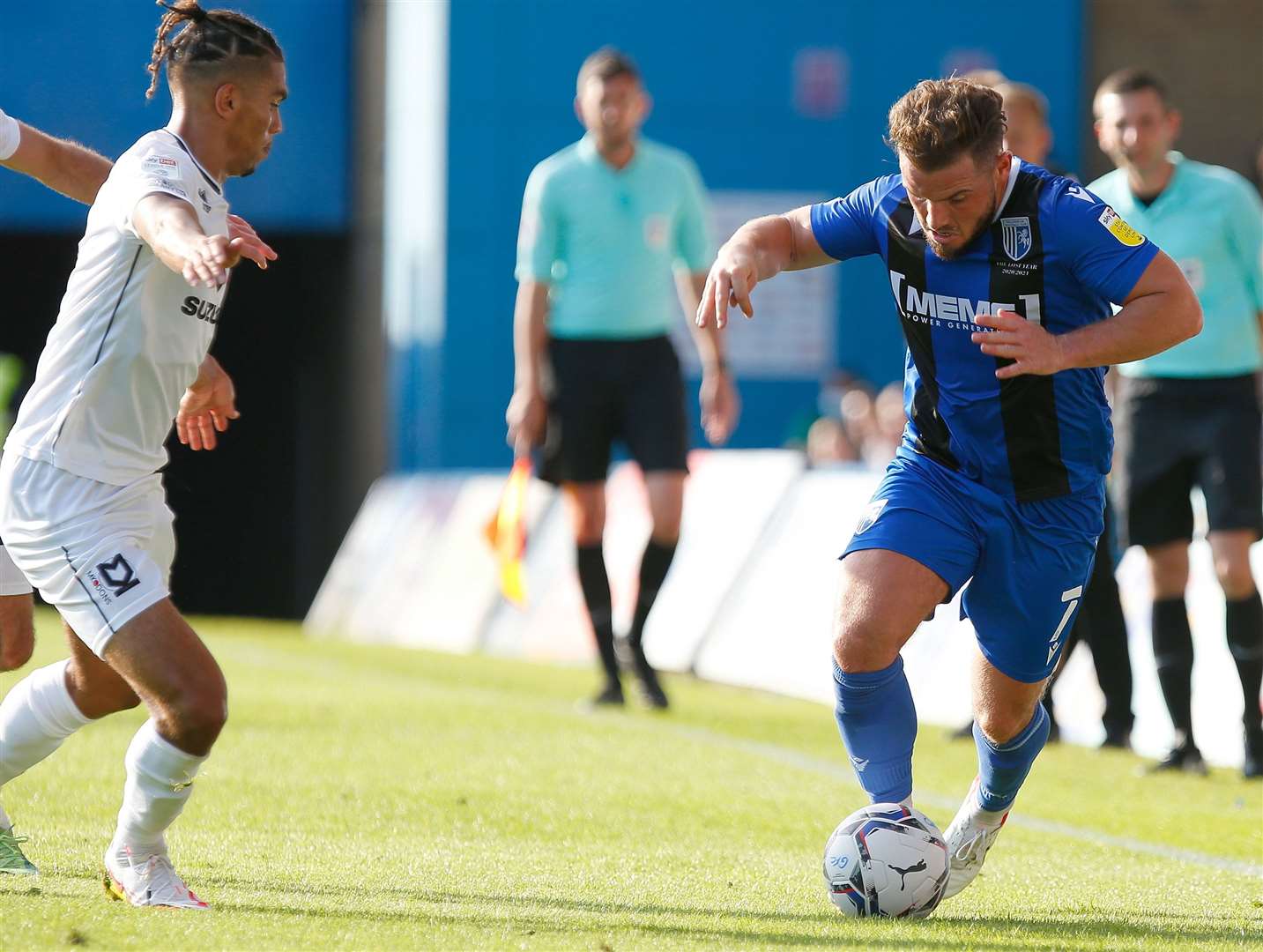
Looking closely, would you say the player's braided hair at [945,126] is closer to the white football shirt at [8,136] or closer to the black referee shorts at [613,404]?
the white football shirt at [8,136]

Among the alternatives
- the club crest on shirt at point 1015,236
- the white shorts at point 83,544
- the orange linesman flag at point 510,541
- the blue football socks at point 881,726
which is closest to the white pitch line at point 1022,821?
the blue football socks at point 881,726

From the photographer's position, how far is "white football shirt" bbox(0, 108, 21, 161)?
5.14 m

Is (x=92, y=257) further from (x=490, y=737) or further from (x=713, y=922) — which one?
(x=490, y=737)

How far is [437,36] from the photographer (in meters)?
21.3

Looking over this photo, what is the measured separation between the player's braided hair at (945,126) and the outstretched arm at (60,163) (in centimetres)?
203

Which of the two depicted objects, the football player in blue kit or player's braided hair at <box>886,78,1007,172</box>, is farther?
the football player in blue kit

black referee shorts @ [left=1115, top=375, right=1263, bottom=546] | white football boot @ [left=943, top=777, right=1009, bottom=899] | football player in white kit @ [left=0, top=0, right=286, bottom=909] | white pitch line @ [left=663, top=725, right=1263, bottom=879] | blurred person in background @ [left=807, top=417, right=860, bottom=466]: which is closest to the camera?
football player in white kit @ [left=0, top=0, right=286, bottom=909]

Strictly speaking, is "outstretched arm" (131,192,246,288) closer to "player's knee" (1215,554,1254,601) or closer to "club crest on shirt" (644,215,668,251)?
"player's knee" (1215,554,1254,601)

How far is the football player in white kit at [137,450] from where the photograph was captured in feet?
14.7

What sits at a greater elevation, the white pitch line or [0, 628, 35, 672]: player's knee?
[0, 628, 35, 672]: player's knee

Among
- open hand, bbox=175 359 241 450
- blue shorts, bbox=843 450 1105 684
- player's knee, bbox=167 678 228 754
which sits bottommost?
player's knee, bbox=167 678 228 754

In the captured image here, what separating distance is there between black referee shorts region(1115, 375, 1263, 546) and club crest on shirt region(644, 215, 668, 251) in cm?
244

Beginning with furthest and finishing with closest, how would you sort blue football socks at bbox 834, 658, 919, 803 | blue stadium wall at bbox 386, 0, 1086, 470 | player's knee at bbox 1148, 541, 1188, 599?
blue stadium wall at bbox 386, 0, 1086, 470
player's knee at bbox 1148, 541, 1188, 599
blue football socks at bbox 834, 658, 919, 803

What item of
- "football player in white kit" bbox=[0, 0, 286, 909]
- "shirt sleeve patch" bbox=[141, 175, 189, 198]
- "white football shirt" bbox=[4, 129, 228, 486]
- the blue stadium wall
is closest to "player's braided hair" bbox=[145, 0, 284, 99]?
"football player in white kit" bbox=[0, 0, 286, 909]
